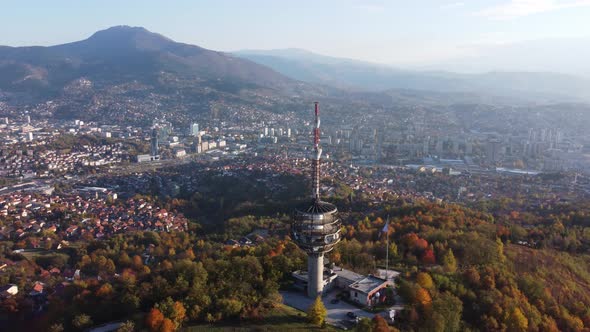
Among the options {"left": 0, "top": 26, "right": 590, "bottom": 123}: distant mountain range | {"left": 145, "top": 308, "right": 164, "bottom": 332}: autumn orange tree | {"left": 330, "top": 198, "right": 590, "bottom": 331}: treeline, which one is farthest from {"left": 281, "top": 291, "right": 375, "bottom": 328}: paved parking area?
{"left": 0, "top": 26, "right": 590, "bottom": 123}: distant mountain range

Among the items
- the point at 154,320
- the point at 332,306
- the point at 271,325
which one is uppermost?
the point at 154,320

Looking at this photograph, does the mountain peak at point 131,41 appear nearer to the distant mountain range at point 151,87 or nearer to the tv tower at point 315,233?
the distant mountain range at point 151,87

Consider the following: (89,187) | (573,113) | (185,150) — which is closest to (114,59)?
(185,150)

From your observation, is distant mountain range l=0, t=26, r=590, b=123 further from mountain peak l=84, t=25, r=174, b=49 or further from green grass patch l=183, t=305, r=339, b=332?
green grass patch l=183, t=305, r=339, b=332

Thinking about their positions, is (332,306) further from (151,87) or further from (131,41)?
(131,41)

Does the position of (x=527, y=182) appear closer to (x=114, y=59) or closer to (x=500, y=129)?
(x=500, y=129)

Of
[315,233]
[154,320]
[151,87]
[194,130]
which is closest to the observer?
[154,320]

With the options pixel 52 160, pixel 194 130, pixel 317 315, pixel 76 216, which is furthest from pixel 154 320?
pixel 194 130

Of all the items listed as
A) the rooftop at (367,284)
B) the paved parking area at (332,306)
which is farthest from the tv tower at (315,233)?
the rooftop at (367,284)

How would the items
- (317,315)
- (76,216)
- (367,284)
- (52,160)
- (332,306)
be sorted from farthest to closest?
(52,160)
(76,216)
(367,284)
(332,306)
(317,315)
